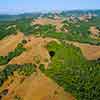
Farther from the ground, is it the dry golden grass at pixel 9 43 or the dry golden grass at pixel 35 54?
the dry golden grass at pixel 35 54

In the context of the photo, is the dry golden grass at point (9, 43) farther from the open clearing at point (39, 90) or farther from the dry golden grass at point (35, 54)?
the open clearing at point (39, 90)

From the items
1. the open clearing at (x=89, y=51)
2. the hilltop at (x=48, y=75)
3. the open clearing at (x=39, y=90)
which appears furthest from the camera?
the open clearing at (x=89, y=51)

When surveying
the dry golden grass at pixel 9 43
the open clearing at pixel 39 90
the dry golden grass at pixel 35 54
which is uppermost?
the dry golden grass at pixel 35 54

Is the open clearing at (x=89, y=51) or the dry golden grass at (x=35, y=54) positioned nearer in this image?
the dry golden grass at (x=35, y=54)

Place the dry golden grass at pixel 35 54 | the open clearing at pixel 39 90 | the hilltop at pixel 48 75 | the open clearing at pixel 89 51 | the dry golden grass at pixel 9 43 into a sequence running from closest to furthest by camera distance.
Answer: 1. the hilltop at pixel 48 75
2. the open clearing at pixel 39 90
3. the dry golden grass at pixel 35 54
4. the open clearing at pixel 89 51
5. the dry golden grass at pixel 9 43

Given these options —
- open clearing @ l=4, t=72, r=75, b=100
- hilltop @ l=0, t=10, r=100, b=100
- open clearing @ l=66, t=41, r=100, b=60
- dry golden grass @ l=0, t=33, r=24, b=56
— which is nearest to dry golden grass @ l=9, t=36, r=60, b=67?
hilltop @ l=0, t=10, r=100, b=100

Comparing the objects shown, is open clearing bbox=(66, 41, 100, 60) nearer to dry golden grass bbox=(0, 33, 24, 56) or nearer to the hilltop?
the hilltop

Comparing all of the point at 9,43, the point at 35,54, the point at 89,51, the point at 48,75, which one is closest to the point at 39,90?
the point at 48,75

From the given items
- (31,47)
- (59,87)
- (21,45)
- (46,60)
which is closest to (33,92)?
(59,87)

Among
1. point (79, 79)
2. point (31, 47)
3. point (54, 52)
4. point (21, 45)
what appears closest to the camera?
point (79, 79)

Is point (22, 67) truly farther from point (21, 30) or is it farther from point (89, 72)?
point (21, 30)

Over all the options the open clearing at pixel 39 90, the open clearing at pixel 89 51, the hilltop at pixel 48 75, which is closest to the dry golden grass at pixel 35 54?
the hilltop at pixel 48 75
